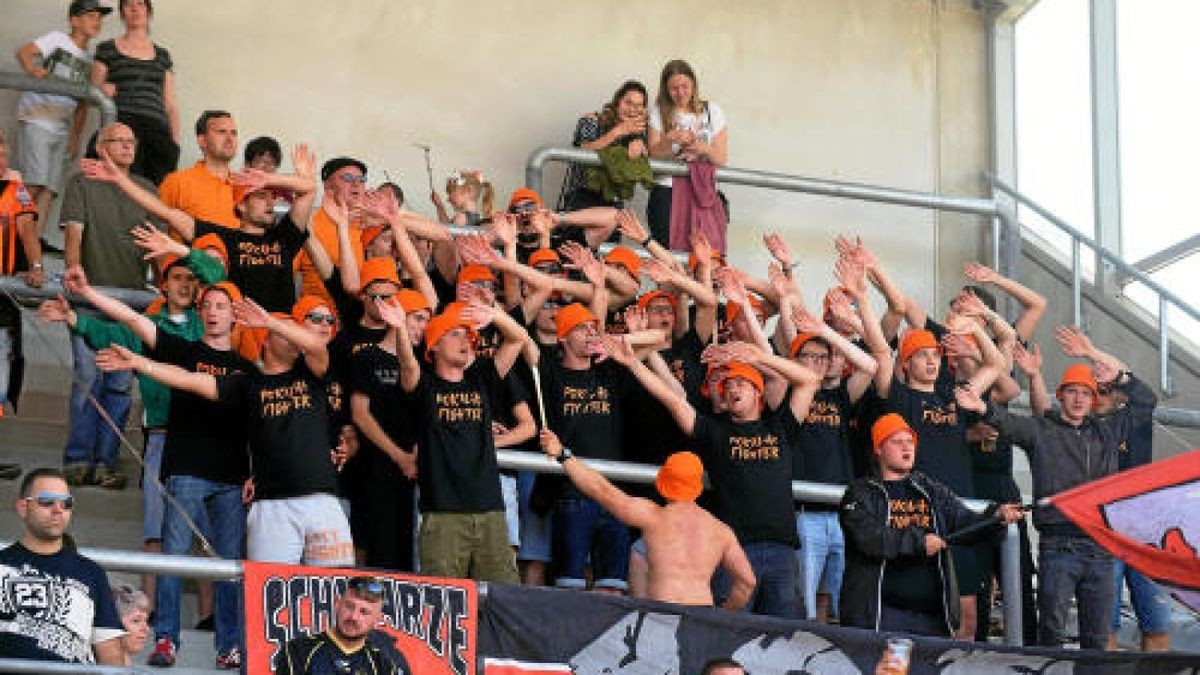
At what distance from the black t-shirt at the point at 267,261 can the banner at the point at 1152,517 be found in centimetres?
413

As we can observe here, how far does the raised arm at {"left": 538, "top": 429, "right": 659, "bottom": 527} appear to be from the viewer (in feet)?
32.7

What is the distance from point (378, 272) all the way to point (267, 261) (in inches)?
37.2

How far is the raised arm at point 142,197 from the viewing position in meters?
11.7

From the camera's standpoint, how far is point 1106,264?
1566 cm

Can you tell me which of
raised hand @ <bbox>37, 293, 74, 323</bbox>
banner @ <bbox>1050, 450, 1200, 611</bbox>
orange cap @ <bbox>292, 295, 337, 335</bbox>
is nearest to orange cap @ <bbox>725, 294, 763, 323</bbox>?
banner @ <bbox>1050, 450, 1200, 611</bbox>

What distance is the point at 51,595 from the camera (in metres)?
8.52

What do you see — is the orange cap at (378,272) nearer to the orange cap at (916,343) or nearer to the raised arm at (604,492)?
the raised arm at (604,492)

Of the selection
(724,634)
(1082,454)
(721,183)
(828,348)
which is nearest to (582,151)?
(721,183)

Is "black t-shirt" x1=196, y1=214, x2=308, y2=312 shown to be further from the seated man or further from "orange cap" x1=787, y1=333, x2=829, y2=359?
the seated man

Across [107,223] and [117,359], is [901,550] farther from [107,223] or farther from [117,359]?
[107,223]

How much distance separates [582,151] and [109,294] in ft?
13.8

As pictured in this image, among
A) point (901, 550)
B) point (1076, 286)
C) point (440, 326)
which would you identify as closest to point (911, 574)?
point (901, 550)

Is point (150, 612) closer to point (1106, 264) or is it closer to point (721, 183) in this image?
point (721, 183)

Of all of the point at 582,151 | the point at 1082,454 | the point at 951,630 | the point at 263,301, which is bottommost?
the point at 951,630
